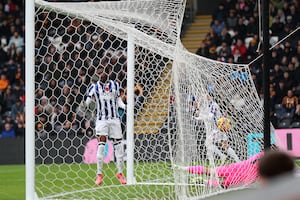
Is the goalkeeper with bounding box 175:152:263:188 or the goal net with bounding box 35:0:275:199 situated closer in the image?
the goal net with bounding box 35:0:275:199

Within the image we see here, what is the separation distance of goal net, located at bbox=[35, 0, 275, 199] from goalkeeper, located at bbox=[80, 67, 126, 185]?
146 mm

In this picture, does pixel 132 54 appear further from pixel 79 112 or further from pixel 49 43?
pixel 79 112

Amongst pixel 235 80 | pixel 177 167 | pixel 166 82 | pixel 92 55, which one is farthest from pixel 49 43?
pixel 177 167

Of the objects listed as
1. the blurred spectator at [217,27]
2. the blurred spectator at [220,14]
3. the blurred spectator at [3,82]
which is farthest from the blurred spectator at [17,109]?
the blurred spectator at [220,14]

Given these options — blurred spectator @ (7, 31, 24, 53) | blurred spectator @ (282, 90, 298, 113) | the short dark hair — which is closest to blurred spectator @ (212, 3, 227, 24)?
blurred spectator @ (282, 90, 298, 113)

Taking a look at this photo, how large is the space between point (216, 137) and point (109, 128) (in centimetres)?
213

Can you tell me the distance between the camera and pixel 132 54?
444 inches

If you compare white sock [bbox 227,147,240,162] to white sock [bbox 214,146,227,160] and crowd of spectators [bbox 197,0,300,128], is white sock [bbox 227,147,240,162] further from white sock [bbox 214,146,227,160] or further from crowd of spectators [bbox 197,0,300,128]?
crowd of spectators [bbox 197,0,300,128]

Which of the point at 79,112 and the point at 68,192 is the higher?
the point at 79,112

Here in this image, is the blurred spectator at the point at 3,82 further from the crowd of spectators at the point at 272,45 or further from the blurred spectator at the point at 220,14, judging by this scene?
the blurred spectator at the point at 220,14

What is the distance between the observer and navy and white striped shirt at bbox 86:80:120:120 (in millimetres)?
11500

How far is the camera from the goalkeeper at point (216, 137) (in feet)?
32.3

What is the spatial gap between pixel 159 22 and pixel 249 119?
1.66 metres

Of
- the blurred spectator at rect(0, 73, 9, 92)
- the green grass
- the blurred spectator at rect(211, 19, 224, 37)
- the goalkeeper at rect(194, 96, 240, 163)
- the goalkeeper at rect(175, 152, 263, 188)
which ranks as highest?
the blurred spectator at rect(211, 19, 224, 37)
